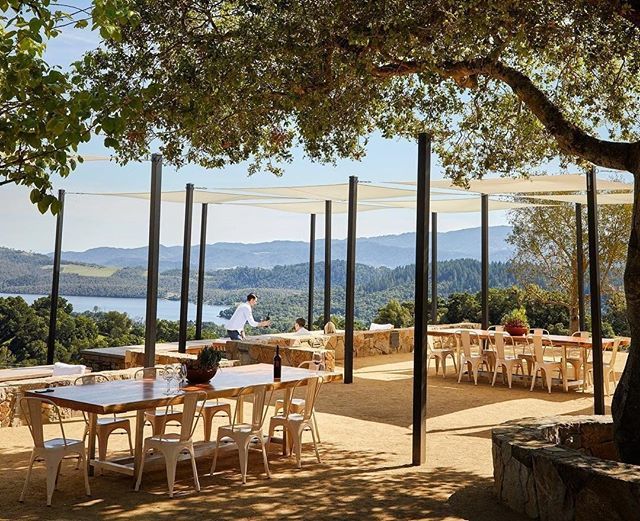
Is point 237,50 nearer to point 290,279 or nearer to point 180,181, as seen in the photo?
point 180,181

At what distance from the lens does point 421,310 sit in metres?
6.41

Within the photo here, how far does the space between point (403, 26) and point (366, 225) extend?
111 ft

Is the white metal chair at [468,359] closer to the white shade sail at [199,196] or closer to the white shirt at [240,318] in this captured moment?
the white shirt at [240,318]

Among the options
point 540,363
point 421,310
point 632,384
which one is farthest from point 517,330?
point 632,384

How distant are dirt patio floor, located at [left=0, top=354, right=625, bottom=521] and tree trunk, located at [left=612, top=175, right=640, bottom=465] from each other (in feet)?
3.30

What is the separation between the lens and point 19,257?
24.1 metres

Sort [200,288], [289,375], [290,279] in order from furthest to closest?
[290,279] < [200,288] < [289,375]

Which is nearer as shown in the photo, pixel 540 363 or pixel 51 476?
pixel 51 476

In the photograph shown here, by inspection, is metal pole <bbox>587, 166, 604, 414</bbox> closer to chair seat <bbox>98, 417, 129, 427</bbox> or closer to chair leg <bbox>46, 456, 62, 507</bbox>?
chair seat <bbox>98, 417, 129, 427</bbox>

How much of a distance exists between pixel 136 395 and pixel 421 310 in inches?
97.3

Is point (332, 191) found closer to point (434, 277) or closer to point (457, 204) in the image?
point (457, 204)

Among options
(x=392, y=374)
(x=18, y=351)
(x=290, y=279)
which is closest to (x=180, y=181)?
(x=290, y=279)

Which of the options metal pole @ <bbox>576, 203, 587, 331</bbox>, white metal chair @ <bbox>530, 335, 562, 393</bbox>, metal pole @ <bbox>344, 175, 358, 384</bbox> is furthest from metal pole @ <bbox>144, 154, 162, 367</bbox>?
metal pole @ <bbox>576, 203, 587, 331</bbox>

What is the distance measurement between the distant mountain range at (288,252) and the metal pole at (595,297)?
20593 millimetres
